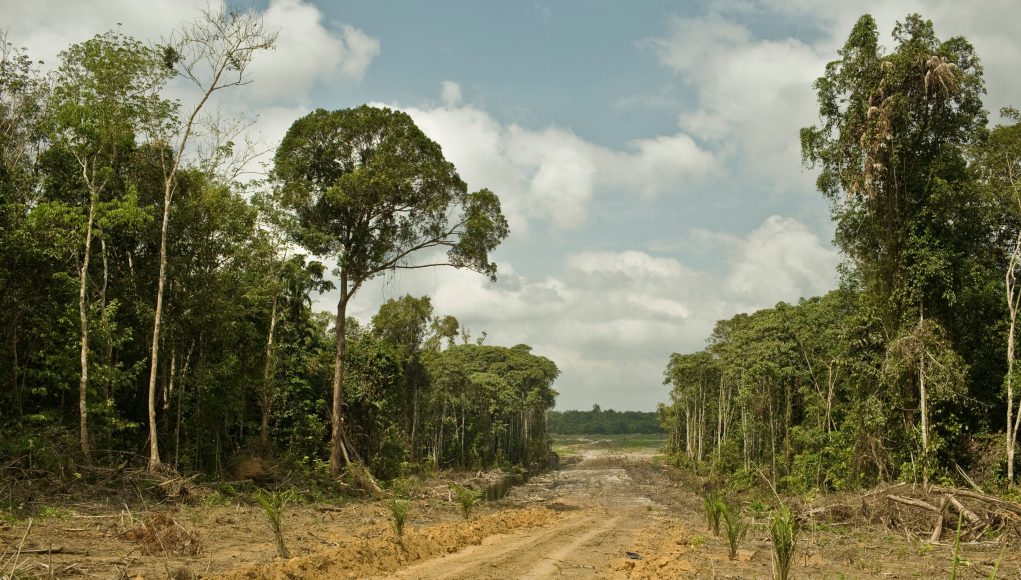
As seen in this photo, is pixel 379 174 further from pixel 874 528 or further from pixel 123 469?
pixel 874 528

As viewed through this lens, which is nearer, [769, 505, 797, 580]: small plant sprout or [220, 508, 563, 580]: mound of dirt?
[769, 505, 797, 580]: small plant sprout

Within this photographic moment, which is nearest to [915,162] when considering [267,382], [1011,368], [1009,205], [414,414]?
[1009,205]

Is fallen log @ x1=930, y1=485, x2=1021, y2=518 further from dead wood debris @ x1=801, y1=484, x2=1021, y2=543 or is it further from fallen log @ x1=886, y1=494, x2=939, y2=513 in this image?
fallen log @ x1=886, y1=494, x2=939, y2=513

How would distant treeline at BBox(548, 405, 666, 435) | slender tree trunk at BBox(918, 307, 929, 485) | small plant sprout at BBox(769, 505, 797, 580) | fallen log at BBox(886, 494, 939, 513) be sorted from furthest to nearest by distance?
distant treeline at BBox(548, 405, 666, 435) < slender tree trunk at BBox(918, 307, 929, 485) < fallen log at BBox(886, 494, 939, 513) < small plant sprout at BBox(769, 505, 797, 580)

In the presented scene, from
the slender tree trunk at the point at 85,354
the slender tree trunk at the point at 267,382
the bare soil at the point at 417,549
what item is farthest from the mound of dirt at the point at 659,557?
the slender tree trunk at the point at 267,382

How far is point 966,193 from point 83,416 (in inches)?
935

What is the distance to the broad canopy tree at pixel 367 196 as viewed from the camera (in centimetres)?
2253

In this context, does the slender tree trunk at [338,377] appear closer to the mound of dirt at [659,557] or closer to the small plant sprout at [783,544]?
the mound of dirt at [659,557]

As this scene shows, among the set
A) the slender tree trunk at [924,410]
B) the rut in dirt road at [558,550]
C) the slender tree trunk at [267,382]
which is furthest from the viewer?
the slender tree trunk at [267,382]

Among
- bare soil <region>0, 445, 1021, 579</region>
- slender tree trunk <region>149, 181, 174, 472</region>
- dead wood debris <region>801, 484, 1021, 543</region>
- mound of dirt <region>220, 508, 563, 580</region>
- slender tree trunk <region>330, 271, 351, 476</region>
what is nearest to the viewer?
mound of dirt <region>220, 508, 563, 580</region>

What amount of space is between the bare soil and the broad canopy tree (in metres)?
8.78

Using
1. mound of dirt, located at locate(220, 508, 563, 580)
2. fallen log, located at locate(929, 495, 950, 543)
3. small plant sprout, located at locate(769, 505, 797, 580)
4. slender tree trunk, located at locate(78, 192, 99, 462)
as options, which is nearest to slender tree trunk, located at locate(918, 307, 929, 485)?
fallen log, located at locate(929, 495, 950, 543)

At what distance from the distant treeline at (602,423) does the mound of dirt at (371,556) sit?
160 metres

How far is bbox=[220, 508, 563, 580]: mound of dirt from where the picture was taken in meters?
9.03
